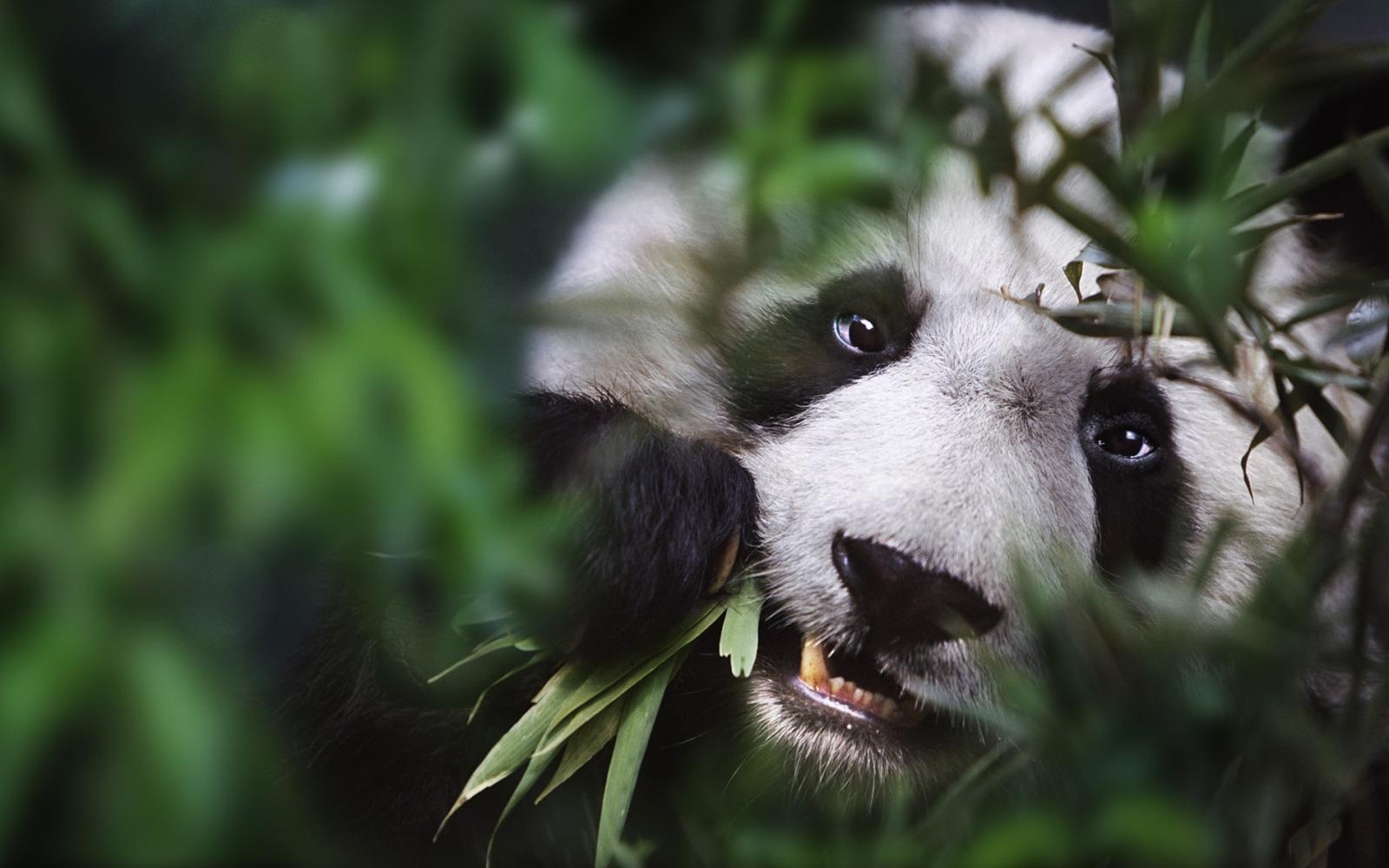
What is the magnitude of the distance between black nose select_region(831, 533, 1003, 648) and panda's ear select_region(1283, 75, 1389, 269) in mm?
606

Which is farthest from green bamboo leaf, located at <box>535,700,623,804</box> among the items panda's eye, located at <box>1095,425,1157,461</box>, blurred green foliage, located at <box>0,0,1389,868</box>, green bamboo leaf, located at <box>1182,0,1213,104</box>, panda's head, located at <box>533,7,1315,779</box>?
green bamboo leaf, located at <box>1182,0,1213,104</box>

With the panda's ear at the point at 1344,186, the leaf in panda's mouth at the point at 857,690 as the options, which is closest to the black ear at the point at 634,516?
the leaf in panda's mouth at the point at 857,690

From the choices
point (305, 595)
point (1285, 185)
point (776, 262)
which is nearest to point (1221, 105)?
point (1285, 185)

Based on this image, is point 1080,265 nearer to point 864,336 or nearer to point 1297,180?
point 1297,180

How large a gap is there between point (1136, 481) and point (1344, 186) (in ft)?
1.44

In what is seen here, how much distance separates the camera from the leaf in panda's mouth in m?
0.89

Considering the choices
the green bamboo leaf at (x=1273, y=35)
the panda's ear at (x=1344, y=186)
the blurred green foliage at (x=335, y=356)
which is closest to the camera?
the blurred green foliage at (x=335, y=356)

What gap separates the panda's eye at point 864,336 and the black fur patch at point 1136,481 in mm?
183

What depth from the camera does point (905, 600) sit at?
0.81 metres

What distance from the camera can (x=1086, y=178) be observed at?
39.0 inches

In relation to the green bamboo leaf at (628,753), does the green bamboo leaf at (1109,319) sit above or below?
above

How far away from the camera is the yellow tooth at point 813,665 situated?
90 cm

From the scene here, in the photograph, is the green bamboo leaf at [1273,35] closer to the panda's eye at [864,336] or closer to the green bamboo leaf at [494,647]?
the panda's eye at [864,336]

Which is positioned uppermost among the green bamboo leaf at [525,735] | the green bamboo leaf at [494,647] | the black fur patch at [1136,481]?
the black fur patch at [1136,481]
